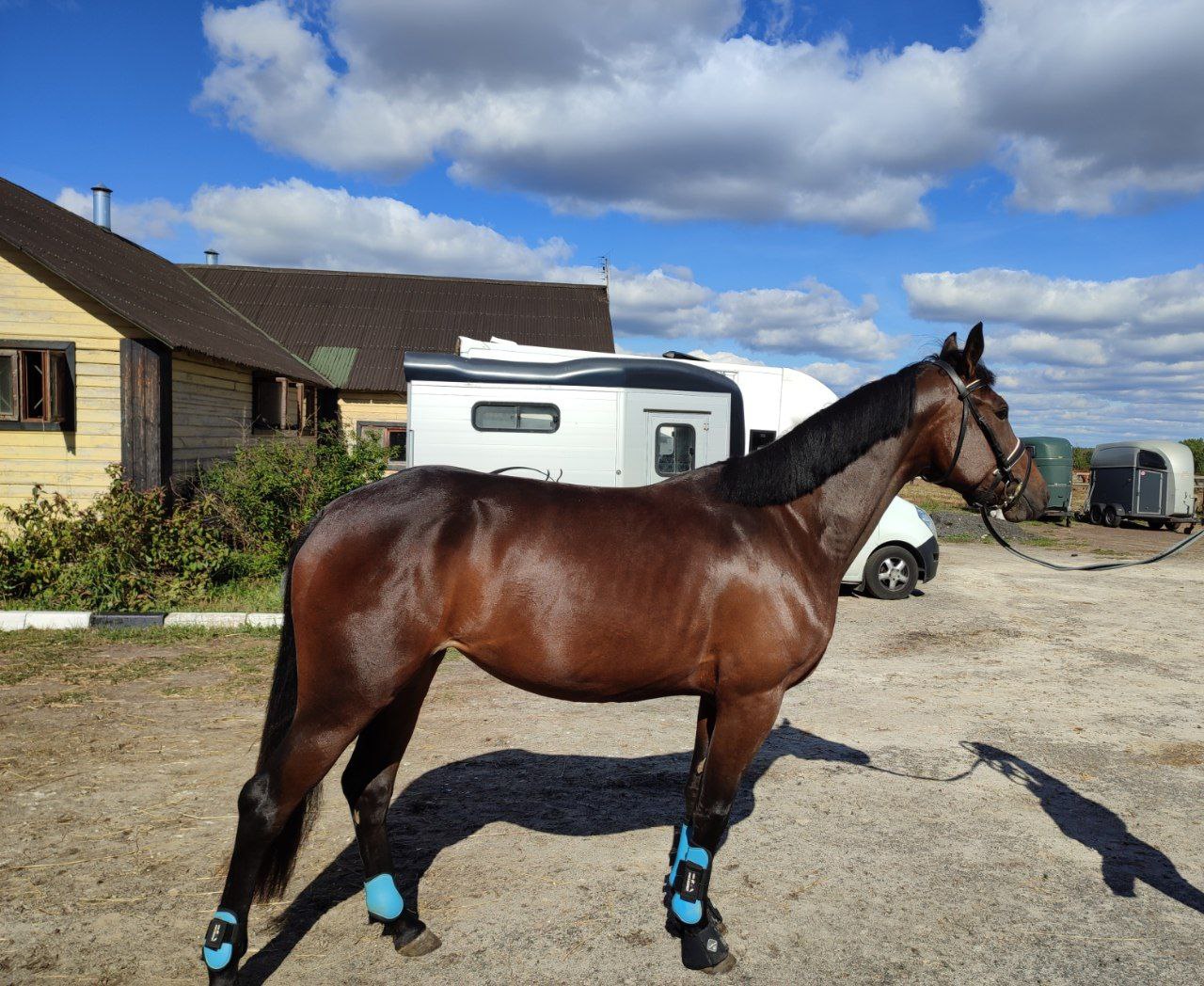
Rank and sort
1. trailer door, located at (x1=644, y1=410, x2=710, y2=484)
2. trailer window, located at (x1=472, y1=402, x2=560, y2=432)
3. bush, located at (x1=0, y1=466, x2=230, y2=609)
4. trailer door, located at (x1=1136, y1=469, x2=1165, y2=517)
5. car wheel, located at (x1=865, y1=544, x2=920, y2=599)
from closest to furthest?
bush, located at (x1=0, y1=466, x2=230, y2=609)
trailer window, located at (x1=472, y1=402, x2=560, y2=432)
trailer door, located at (x1=644, y1=410, x2=710, y2=484)
car wheel, located at (x1=865, y1=544, x2=920, y2=599)
trailer door, located at (x1=1136, y1=469, x2=1165, y2=517)

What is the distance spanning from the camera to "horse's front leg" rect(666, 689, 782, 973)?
2.93m

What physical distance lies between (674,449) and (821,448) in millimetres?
7561

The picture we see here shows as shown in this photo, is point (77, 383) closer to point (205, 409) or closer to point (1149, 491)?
point (205, 409)

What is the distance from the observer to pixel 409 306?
85.3 feet

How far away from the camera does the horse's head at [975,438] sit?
3266mm

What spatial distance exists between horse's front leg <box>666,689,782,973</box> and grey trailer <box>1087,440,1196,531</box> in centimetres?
2512

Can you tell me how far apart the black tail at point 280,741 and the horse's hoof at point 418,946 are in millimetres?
490

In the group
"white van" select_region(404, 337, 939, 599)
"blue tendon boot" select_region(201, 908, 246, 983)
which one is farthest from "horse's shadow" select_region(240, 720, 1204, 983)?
"white van" select_region(404, 337, 939, 599)

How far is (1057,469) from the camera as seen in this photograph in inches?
961

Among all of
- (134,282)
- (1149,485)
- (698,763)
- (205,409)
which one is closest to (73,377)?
(205,409)

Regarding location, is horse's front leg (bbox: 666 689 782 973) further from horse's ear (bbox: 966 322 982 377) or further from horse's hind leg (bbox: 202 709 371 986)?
horse's ear (bbox: 966 322 982 377)

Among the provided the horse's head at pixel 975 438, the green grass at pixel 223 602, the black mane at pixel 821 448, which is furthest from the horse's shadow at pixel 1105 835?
the green grass at pixel 223 602

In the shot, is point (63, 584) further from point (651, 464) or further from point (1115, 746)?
point (1115, 746)

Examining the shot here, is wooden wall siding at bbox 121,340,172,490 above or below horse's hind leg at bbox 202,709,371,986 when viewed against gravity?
above
